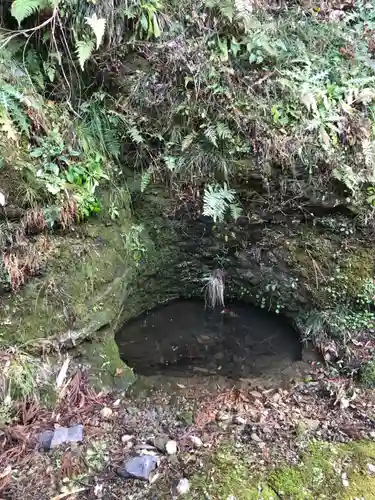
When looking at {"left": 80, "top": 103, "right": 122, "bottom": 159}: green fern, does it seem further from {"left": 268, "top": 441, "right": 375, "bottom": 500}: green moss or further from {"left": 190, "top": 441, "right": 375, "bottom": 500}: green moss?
{"left": 268, "top": 441, "right": 375, "bottom": 500}: green moss

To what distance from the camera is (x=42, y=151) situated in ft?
13.0

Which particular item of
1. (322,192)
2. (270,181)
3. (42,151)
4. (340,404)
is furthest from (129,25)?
(340,404)

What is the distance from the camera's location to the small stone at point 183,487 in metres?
2.93

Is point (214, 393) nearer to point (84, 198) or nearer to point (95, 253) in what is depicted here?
point (95, 253)

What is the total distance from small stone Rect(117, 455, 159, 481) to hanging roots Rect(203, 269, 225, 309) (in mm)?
2468

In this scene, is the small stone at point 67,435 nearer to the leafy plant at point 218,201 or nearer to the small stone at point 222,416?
the small stone at point 222,416

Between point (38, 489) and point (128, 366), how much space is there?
1.64 meters

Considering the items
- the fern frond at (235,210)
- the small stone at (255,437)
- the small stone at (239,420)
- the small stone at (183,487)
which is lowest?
the small stone at (239,420)

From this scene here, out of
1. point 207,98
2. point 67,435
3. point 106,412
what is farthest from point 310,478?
point 207,98

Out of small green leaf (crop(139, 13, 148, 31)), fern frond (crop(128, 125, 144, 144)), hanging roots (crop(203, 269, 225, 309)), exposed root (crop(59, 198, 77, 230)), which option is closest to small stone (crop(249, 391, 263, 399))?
hanging roots (crop(203, 269, 225, 309))

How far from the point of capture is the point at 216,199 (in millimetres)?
4504

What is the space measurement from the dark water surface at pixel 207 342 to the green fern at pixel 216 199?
1.40 metres

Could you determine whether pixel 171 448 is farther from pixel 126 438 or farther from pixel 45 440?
pixel 45 440

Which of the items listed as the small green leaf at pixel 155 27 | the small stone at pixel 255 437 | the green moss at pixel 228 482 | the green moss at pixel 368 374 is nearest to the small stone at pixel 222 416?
the small stone at pixel 255 437
